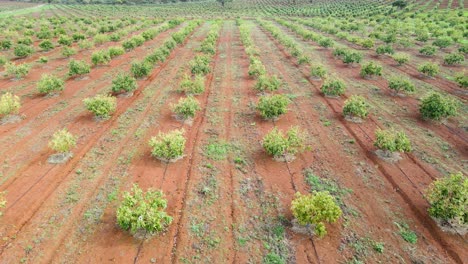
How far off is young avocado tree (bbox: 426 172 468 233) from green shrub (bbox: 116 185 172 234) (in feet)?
25.2

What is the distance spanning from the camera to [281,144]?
440 inches

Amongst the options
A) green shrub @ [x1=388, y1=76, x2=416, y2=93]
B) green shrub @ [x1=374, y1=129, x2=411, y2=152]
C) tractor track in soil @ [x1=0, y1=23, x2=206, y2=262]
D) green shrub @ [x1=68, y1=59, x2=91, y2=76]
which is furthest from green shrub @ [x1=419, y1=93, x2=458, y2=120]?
green shrub @ [x1=68, y1=59, x2=91, y2=76]

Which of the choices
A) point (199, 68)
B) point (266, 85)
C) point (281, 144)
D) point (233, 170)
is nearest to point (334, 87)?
point (266, 85)

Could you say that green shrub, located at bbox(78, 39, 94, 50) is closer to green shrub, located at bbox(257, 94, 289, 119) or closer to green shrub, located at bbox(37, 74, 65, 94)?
green shrub, located at bbox(37, 74, 65, 94)

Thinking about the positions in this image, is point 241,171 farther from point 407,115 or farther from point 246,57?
point 246,57

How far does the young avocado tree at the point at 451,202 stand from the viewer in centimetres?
781

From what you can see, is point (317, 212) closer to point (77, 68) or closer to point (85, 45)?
point (77, 68)

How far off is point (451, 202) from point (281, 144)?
5.52 metres

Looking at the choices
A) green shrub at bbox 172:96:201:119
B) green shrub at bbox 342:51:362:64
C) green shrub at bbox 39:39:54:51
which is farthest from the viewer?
green shrub at bbox 39:39:54:51

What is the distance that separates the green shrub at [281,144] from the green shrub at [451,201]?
4.77 m

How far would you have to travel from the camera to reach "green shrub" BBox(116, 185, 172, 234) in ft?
25.0

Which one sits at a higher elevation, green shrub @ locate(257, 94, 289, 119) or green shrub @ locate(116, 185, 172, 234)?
green shrub @ locate(257, 94, 289, 119)

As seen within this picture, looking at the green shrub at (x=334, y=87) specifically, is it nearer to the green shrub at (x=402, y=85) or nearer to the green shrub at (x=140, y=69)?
the green shrub at (x=402, y=85)

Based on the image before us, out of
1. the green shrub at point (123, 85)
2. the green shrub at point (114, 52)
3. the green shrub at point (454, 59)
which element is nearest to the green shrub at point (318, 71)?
the green shrub at point (454, 59)
